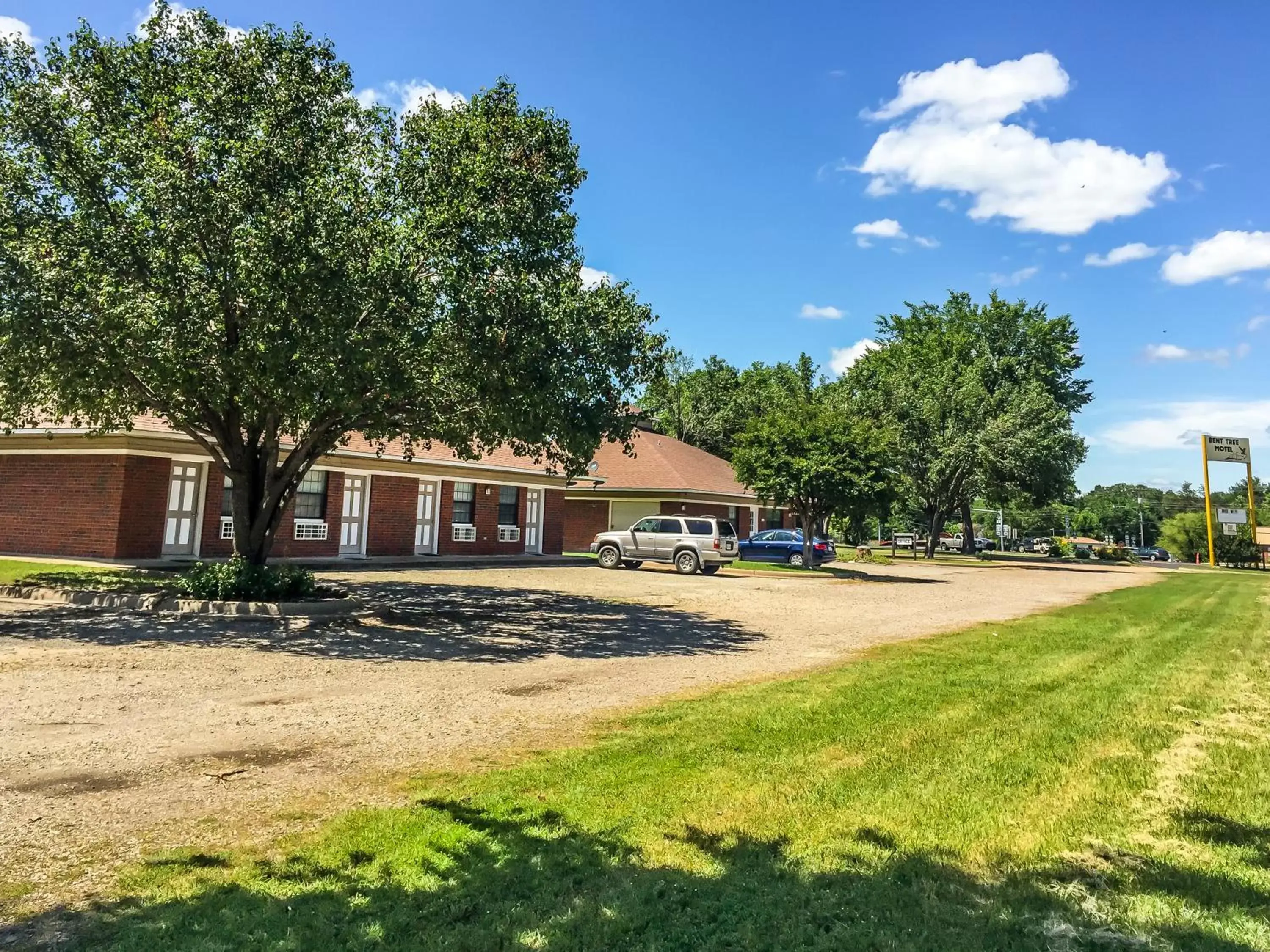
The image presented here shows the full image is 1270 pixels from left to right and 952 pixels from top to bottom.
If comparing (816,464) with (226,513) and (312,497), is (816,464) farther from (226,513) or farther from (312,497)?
(226,513)

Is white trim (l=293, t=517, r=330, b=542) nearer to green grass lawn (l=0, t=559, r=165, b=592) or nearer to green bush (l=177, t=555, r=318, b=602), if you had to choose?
green grass lawn (l=0, t=559, r=165, b=592)

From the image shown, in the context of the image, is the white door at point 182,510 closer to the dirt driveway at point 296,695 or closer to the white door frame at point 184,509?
the white door frame at point 184,509

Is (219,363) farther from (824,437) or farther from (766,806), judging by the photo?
(824,437)

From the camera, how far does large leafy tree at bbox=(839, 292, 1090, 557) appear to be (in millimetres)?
46156

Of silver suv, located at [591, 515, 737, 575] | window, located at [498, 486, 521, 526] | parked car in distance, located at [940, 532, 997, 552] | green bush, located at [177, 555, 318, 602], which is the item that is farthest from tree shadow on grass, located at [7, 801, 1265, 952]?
parked car in distance, located at [940, 532, 997, 552]

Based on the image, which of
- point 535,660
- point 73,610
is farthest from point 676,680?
point 73,610

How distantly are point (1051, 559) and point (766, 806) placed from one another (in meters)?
63.1

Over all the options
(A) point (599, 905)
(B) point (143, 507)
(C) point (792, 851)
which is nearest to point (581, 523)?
(B) point (143, 507)

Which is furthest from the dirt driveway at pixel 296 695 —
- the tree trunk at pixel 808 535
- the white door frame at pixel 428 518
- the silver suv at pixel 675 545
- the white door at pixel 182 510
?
the tree trunk at pixel 808 535

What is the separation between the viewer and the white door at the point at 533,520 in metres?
31.4

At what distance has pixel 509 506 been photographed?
101 ft

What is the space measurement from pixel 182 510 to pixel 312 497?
370 centimetres

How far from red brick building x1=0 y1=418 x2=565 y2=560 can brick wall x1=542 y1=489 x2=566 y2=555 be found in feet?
17.8

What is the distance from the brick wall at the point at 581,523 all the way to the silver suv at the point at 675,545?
10.8 meters
